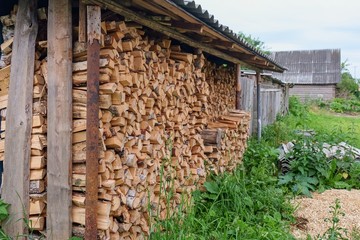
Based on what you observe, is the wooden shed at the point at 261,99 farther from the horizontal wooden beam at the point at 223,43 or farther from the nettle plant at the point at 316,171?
the horizontal wooden beam at the point at 223,43

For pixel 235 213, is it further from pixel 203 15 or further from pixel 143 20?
pixel 143 20

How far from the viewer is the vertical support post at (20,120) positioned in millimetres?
2578

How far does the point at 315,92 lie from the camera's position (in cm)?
2588

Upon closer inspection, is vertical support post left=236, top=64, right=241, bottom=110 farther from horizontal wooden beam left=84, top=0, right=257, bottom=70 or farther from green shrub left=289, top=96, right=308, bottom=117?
green shrub left=289, top=96, right=308, bottom=117

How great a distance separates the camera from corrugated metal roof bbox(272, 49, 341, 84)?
25797 millimetres

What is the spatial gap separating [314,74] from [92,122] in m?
26.5

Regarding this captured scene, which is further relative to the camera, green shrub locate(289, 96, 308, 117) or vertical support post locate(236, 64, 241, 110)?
green shrub locate(289, 96, 308, 117)

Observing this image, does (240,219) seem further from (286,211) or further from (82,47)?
(82,47)

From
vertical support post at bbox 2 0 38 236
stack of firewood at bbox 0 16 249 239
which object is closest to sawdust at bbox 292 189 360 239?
stack of firewood at bbox 0 16 249 239

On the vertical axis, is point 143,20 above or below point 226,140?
above

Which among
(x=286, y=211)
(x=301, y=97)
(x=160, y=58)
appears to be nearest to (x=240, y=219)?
(x=286, y=211)

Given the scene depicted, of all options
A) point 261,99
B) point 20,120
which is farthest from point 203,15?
point 261,99

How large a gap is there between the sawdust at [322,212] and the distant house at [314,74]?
63.5 ft

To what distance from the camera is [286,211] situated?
189 inches
